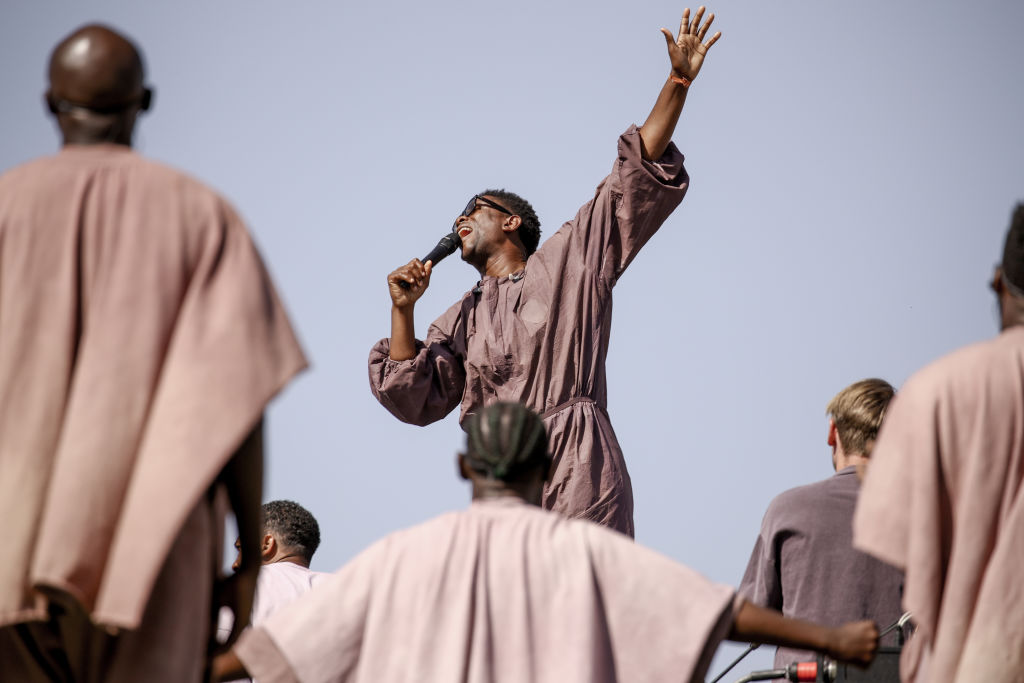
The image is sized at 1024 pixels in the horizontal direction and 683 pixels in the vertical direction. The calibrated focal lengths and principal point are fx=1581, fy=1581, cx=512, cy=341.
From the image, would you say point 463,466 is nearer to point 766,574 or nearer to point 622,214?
point 766,574

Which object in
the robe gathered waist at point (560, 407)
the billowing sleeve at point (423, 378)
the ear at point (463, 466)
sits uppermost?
the ear at point (463, 466)

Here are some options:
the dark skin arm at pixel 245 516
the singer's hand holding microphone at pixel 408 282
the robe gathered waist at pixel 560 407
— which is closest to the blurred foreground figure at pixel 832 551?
the robe gathered waist at pixel 560 407

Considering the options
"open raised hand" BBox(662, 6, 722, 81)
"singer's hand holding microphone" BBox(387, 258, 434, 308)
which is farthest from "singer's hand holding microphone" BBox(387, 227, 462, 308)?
"open raised hand" BBox(662, 6, 722, 81)

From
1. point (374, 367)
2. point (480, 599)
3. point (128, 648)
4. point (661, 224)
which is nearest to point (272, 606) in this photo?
point (374, 367)

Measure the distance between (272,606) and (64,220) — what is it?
341 cm

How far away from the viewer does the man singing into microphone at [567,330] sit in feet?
20.6

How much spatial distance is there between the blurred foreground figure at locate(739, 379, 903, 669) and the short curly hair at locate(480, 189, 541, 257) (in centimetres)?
198

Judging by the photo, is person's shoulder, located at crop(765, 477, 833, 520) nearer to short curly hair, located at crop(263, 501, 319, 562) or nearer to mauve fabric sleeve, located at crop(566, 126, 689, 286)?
mauve fabric sleeve, located at crop(566, 126, 689, 286)

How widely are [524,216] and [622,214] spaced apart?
1.00 m

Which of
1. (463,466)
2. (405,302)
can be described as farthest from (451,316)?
(463,466)

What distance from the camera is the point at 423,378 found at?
6.87 metres

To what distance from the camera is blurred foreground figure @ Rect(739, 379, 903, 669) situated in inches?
221

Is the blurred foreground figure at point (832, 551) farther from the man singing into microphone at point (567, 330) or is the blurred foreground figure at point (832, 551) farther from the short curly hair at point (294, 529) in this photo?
the short curly hair at point (294, 529)

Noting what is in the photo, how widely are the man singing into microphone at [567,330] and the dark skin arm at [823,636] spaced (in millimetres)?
2203
